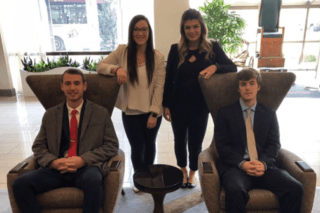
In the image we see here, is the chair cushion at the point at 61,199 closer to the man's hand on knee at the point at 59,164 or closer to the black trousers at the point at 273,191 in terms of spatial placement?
the man's hand on knee at the point at 59,164

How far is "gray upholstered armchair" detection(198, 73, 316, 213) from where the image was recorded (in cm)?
151

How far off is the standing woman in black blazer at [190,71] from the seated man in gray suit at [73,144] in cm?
58

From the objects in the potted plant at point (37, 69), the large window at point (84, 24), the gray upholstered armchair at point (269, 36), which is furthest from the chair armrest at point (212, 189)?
the large window at point (84, 24)

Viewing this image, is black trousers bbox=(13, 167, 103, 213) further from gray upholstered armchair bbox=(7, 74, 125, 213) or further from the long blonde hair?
the long blonde hair

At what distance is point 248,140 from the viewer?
1771 mm

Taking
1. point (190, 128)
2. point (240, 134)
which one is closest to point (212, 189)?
point (240, 134)

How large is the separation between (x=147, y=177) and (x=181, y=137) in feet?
2.04

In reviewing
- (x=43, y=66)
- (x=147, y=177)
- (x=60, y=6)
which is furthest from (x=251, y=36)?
(x=147, y=177)

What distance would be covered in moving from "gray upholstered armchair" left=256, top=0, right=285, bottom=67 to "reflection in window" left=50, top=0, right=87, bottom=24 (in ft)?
16.3

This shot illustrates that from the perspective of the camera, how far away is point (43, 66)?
6219mm

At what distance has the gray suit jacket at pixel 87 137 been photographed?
5.77ft

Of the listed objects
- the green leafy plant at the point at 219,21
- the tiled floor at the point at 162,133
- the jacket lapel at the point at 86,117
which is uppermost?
the green leafy plant at the point at 219,21

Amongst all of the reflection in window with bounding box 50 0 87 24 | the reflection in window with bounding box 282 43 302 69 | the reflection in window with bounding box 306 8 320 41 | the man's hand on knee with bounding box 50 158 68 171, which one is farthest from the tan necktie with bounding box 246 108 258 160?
the reflection in window with bounding box 306 8 320 41

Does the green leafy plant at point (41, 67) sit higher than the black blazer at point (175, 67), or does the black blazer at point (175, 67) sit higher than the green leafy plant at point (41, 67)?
the black blazer at point (175, 67)
